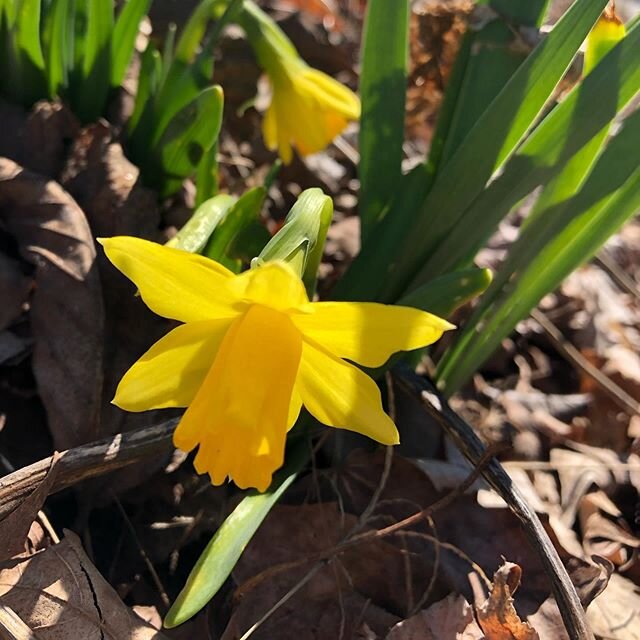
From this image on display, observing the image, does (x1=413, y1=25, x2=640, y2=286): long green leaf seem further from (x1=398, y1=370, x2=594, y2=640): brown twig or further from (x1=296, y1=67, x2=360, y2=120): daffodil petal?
(x1=296, y1=67, x2=360, y2=120): daffodil petal

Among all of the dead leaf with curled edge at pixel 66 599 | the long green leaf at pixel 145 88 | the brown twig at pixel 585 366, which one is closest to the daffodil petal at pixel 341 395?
the dead leaf with curled edge at pixel 66 599

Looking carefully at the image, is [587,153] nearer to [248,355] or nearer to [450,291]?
[450,291]

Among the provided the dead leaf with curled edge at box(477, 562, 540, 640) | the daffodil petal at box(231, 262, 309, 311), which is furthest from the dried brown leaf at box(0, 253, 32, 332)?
the dead leaf with curled edge at box(477, 562, 540, 640)

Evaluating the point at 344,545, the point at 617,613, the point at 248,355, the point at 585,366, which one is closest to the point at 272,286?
the point at 248,355

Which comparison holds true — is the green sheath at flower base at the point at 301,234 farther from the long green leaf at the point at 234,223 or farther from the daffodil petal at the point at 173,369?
the long green leaf at the point at 234,223

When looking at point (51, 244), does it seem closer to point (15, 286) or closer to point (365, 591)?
point (15, 286)

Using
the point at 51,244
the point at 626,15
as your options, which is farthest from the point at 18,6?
the point at 626,15

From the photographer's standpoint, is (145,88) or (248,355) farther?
(145,88)
